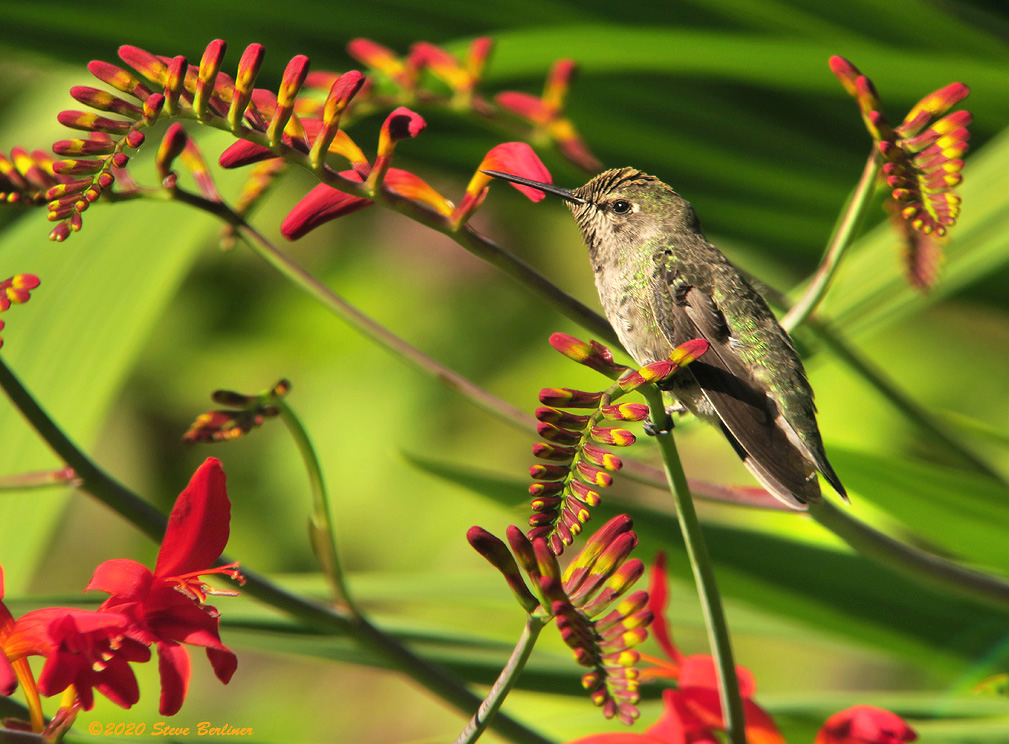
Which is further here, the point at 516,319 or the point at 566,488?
the point at 516,319

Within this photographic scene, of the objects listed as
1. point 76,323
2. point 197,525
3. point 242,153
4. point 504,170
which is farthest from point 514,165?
point 76,323

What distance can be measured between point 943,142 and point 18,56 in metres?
1.07

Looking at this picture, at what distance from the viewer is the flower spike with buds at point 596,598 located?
428mm

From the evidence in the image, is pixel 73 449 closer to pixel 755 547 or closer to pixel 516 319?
pixel 755 547

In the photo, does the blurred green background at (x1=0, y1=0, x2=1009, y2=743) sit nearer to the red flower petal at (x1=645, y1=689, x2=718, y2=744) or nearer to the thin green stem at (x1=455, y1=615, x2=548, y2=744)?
the red flower petal at (x1=645, y1=689, x2=718, y2=744)

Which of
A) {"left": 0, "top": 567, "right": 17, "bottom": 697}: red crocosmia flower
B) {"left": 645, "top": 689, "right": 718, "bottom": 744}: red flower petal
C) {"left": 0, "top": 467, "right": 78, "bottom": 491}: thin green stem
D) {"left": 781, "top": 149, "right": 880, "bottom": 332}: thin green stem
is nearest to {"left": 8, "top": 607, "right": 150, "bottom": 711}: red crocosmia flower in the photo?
{"left": 0, "top": 567, "right": 17, "bottom": 697}: red crocosmia flower

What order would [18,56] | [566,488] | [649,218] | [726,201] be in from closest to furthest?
[566,488], [649,218], [18,56], [726,201]

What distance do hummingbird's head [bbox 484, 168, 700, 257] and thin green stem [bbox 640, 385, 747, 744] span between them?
35 cm

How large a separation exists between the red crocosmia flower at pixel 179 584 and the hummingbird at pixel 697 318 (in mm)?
296

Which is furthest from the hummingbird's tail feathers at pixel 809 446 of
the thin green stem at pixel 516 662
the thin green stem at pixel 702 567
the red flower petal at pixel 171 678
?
the red flower petal at pixel 171 678

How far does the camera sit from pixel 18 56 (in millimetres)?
1176

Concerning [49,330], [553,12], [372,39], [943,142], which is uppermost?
[553,12]

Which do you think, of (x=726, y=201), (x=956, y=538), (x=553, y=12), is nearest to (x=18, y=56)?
(x=553, y=12)

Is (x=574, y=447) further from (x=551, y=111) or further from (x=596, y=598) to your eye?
(x=551, y=111)
